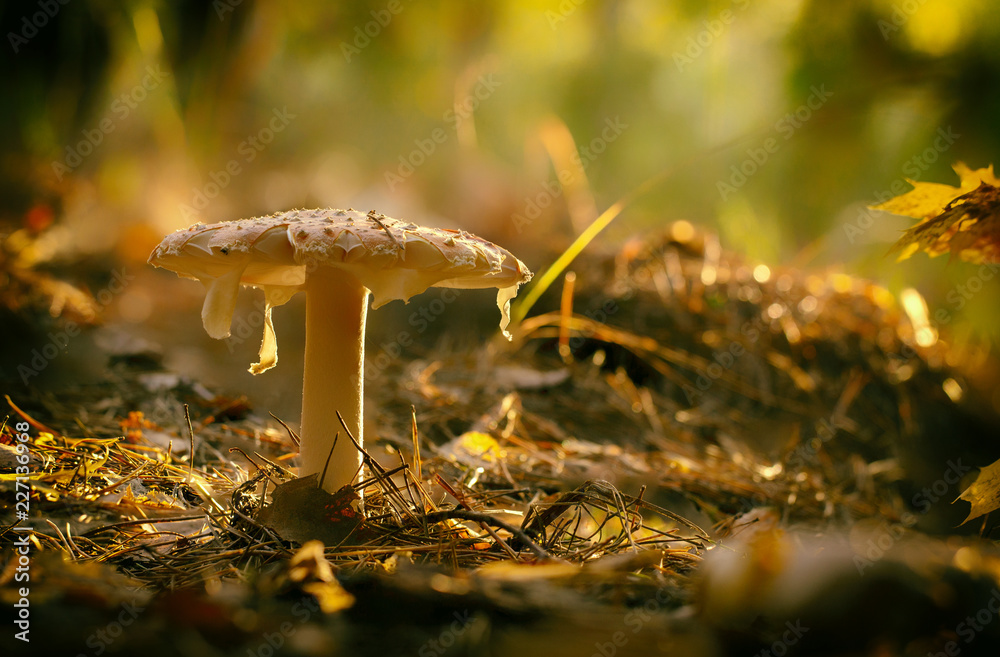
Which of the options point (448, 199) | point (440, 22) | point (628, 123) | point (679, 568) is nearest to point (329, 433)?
point (679, 568)

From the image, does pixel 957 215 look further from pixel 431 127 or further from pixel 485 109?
pixel 485 109

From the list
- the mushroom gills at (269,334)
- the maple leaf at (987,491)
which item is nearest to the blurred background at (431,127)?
the mushroom gills at (269,334)

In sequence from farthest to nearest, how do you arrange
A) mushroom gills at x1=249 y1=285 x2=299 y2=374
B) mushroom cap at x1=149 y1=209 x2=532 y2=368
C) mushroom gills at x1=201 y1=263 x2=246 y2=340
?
1. mushroom gills at x1=249 y1=285 x2=299 y2=374
2. mushroom gills at x1=201 y1=263 x2=246 y2=340
3. mushroom cap at x1=149 y1=209 x2=532 y2=368

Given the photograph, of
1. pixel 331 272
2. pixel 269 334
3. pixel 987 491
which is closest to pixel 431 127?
pixel 269 334

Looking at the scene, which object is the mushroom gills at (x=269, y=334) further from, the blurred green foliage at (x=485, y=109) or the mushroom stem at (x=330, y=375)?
the blurred green foliage at (x=485, y=109)

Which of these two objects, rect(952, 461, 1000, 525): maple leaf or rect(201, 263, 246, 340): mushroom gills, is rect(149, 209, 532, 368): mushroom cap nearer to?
rect(201, 263, 246, 340): mushroom gills

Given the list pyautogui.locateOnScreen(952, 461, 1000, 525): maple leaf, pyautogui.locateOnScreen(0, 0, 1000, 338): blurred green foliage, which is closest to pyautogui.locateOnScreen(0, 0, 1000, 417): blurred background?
pyautogui.locateOnScreen(0, 0, 1000, 338): blurred green foliage

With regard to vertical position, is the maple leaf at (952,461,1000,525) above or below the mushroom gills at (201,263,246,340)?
below
